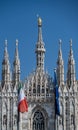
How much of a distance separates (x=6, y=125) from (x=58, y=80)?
813 centimetres

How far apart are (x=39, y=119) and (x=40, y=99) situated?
237 centimetres

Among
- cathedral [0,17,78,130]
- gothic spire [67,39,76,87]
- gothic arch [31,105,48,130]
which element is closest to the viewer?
cathedral [0,17,78,130]

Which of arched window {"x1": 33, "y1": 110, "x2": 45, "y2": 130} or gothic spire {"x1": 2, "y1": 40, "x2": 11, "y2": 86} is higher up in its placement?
gothic spire {"x1": 2, "y1": 40, "x2": 11, "y2": 86}

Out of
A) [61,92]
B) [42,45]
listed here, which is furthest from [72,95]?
[42,45]

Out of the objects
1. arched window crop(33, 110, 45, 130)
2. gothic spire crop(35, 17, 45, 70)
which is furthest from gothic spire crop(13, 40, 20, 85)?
arched window crop(33, 110, 45, 130)

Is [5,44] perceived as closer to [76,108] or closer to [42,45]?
[42,45]

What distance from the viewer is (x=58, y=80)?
296 ft

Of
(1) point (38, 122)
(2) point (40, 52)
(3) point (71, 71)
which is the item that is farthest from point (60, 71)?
(1) point (38, 122)

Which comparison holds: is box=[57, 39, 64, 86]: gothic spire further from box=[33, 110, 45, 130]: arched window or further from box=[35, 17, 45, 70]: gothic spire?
box=[33, 110, 45, 130]: arched window

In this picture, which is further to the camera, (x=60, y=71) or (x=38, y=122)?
(x=60, y=71)

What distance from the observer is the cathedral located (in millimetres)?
89062

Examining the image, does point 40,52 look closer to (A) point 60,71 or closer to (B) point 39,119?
(A) point 60,71

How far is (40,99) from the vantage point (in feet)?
295

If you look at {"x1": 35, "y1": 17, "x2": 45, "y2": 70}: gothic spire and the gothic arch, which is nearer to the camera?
the gothic arch
